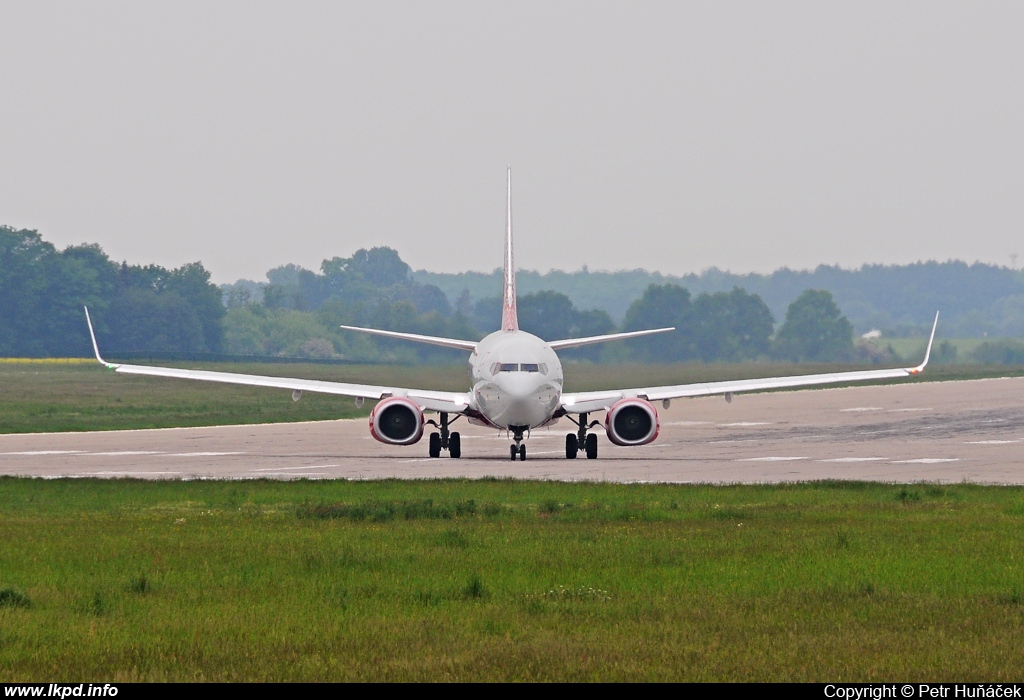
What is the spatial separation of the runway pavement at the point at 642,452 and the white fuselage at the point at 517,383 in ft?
4.37

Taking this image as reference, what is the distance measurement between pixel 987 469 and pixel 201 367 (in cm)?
7545

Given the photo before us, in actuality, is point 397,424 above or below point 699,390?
below

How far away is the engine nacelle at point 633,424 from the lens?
1607 inches

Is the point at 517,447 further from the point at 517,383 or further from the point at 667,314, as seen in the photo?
the point at 667,314

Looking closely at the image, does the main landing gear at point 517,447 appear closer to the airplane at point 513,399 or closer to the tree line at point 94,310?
the airplane at point 513,399

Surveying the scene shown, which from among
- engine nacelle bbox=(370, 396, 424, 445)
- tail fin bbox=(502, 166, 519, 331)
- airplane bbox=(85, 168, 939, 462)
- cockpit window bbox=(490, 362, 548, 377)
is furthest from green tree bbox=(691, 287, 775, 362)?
cockpit window bbox=(490, 362, 548, 377)

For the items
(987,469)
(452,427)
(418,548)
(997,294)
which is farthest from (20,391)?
(997,294)

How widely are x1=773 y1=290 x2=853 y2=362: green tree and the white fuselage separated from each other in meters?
77.0

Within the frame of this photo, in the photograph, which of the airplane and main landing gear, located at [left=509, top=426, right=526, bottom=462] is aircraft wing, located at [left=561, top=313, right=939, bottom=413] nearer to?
the airplane

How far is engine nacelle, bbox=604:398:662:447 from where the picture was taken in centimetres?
4081

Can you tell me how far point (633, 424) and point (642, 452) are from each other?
3.64m

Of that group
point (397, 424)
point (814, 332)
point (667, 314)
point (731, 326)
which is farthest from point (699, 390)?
point (667, 314)

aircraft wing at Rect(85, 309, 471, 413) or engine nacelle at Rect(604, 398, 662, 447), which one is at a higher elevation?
aircraft wing at Rect(85, 309, 471, 413)

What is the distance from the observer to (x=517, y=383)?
38750 millimetres
